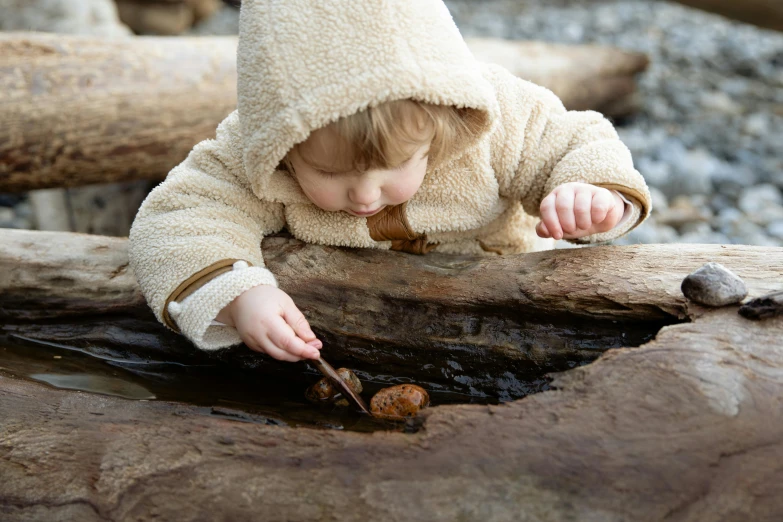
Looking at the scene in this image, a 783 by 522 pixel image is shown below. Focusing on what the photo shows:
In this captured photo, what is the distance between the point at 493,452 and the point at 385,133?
731mm

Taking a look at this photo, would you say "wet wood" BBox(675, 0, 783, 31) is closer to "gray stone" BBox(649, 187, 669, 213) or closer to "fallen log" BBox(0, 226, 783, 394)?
"gray stone" BBox(649, 187, 669, 213)

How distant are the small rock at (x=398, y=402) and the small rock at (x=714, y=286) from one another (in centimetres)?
69

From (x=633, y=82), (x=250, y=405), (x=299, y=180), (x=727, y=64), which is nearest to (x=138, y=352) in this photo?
(x=250, y=405)

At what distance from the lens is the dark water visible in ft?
6.34

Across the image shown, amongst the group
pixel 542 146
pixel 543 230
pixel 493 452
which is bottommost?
pixel 493 452

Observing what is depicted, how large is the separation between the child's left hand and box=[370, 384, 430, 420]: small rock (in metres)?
0.53

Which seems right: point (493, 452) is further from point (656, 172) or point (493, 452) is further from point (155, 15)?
point (155, 15)

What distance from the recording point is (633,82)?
18.8ft

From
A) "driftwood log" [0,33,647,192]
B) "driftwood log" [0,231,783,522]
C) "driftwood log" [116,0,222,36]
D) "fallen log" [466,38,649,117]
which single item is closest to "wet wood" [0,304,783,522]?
"driftwood log" [0,231,783,522]

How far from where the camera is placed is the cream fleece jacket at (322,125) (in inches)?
65.3

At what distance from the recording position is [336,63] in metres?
Answer: 1.65

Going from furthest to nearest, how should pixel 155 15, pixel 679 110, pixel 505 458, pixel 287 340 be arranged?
pixel 155 15 < pixel 679 110 < pixel 287 340 < pixel 505 458

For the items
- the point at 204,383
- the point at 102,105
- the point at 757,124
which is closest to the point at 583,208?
the point at 204,383

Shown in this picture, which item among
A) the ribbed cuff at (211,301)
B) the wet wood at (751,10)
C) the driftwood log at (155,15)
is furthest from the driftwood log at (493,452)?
the driftwood log at (155,15)
